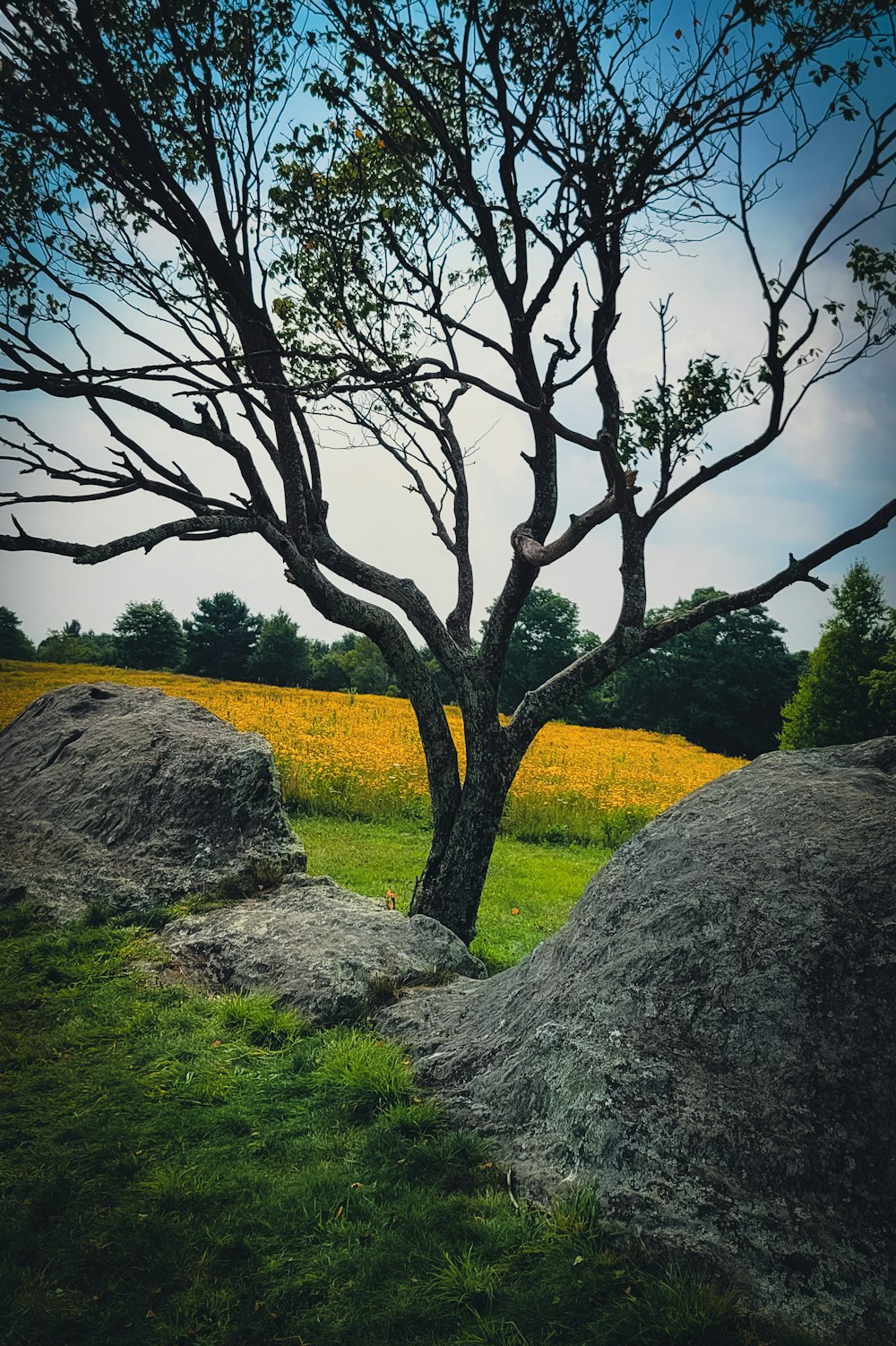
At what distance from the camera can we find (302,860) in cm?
738

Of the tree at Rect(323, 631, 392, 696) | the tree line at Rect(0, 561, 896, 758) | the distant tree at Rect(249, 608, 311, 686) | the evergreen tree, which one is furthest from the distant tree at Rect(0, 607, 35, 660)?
the evergreen tree

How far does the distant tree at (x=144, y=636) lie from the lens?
51.6 metres

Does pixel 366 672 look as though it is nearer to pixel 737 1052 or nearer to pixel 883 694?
pixel 883 694

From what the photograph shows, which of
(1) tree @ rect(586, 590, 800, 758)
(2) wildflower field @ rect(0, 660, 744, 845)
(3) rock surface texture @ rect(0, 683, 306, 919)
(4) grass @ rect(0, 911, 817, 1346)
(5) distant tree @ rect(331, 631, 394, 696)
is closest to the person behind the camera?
(4) grass @ rect(0, 911, 817, 1346)

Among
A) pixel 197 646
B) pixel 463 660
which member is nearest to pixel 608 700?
pixel 197 646

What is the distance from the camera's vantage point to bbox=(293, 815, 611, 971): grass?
8598 mm

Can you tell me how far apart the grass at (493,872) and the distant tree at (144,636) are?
43391 millimetres

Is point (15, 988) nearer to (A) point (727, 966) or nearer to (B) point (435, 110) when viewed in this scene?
(A) point (727, 966)

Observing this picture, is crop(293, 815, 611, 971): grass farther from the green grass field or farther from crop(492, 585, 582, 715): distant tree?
crop(492, 585, 582, 715): distant tree

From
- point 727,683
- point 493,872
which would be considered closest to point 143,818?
point 493,872

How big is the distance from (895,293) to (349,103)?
5208mm

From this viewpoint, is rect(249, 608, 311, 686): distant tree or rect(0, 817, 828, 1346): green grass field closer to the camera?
rect(0, 817, 828, 1346): green grass field

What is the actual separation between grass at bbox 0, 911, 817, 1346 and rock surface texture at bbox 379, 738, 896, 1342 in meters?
0.24

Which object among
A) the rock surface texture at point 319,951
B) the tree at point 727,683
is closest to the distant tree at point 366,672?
the tree at point 727,683
